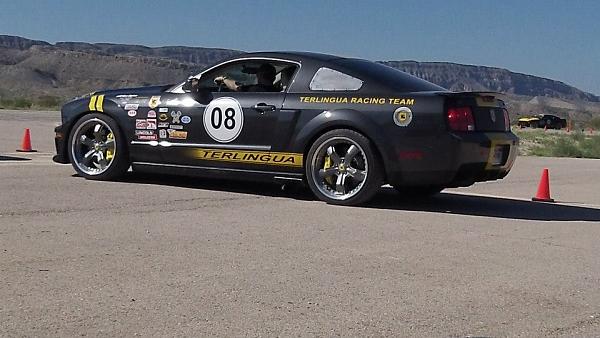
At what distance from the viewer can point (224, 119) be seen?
9.71 meters

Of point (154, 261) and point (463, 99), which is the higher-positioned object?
point (463, 99)

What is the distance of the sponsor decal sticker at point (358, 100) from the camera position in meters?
8.86

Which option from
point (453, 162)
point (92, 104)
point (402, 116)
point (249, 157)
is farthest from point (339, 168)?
point (92, 104)

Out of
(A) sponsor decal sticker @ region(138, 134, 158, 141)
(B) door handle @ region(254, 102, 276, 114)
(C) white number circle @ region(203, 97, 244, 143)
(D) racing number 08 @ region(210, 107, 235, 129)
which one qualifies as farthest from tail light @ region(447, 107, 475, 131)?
(A) sponsor decal sticker @ region(138, 134, 158, 141)

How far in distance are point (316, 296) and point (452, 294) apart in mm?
853

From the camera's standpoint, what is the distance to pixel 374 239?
7.27m

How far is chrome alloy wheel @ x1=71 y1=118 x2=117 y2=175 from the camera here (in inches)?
408

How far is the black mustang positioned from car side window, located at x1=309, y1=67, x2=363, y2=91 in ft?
0.04

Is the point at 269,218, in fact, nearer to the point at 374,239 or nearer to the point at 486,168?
the point at 374,239

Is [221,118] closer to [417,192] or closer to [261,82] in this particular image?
[261,82]

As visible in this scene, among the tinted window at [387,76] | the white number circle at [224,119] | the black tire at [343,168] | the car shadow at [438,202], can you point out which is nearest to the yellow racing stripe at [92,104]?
the car shadow at [438,202]

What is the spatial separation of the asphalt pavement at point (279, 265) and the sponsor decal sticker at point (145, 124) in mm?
640

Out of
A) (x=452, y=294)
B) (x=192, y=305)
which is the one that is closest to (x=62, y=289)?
(x=192, y=305)

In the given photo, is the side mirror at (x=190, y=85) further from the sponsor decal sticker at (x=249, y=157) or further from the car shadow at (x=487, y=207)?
the car shadow at (x=487, y=207)
